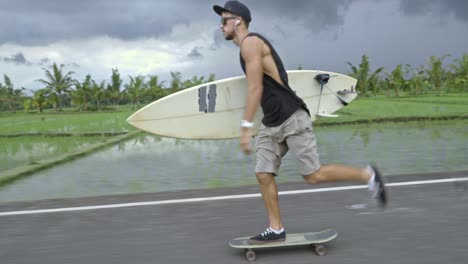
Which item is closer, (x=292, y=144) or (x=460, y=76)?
(x=292, y=144)

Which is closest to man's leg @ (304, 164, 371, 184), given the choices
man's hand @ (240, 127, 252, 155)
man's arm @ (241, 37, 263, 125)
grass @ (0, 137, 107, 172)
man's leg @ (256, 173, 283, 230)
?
man's leg @ (256, 173, 283, 230)

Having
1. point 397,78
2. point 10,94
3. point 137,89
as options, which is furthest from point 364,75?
point 10,94

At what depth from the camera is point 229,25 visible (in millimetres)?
3629

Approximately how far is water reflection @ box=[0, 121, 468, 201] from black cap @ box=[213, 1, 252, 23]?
3033 mm

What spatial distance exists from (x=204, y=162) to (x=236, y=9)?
492 centimetres

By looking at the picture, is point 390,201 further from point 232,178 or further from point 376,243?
point 232,178

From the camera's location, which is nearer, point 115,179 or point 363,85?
point 115,179

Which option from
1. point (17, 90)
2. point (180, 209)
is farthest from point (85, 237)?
point (17, 90)

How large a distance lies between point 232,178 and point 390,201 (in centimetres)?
239

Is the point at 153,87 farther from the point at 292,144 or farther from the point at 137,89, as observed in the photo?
the point at 292,144

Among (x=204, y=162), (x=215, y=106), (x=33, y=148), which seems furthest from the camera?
(x=33, y=148)

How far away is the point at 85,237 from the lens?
4195 millimetres

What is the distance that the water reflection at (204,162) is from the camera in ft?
21.5

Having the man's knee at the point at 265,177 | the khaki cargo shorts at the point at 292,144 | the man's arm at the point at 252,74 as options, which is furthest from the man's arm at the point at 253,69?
the man's knee at the point at 265,177
